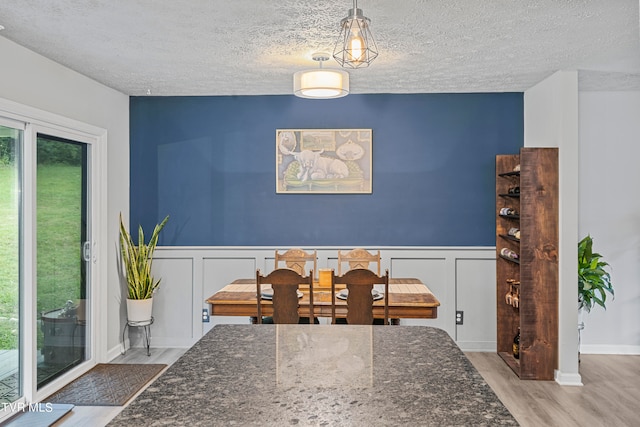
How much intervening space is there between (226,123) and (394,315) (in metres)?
2.77

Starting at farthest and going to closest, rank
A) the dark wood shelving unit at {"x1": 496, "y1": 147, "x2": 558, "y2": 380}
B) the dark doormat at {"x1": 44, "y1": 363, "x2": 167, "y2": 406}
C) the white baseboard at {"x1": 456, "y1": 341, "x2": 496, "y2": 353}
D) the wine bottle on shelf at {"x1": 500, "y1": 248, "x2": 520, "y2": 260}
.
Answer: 1. the white baseboard at {"x1": 456, "y1": 341, "x2": 496, "y2": 353}
2. the wine bottle on shelf at {"x1": 500, "y1": 248, "x2": 520, "y2": 260}
3. the dark wood shelving unit at {"x1": 496, "y1": 147, "x2": 558, "y2": 380}
4. the dark doormat at {"x1": 44, "y1": 363, "x2": 167, "y2": 406}

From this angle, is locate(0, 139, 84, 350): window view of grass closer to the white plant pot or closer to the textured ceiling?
the white plant pot

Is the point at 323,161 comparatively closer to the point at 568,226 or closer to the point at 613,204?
the point at 568,226

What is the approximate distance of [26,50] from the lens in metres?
3.71

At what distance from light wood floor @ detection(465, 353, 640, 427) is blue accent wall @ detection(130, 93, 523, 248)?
1410mm

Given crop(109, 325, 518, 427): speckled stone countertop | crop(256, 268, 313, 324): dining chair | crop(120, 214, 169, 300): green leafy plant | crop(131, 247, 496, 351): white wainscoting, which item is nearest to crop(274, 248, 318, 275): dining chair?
crop(131, 247, 496, 351): white wainscoting

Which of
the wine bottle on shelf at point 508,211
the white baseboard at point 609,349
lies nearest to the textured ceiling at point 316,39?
the wine bottle on shelf at point 508,211

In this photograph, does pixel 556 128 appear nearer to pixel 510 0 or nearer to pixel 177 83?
pixel 510 0

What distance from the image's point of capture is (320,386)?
133 cm

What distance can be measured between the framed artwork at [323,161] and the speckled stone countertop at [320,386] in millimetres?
3572

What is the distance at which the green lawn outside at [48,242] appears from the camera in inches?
142

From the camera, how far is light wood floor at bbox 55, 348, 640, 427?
357 centimetres

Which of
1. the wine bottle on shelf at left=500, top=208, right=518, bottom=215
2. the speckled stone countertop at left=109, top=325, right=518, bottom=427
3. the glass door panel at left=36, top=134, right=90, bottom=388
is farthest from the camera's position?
the wine bottle on shelf at left=500, top=208, right=518, bottom=215

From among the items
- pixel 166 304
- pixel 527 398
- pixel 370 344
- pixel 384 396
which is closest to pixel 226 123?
pixel 166 304
